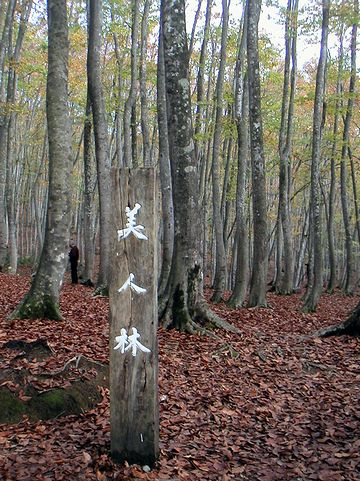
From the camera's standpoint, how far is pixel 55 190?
25.6 feet

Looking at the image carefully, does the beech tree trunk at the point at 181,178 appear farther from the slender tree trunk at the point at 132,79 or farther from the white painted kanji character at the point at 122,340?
the slender tree trunk at the point at 132,79

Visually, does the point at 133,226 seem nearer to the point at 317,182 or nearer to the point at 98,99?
the point at 98,99

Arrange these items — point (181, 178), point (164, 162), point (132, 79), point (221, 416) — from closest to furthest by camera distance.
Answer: point (221, 416) < point (181, 178) < point (164, 162) < point (132, 79)

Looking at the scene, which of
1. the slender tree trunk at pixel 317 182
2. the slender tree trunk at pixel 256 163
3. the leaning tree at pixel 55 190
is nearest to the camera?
the leaning tree at pixel 55 190

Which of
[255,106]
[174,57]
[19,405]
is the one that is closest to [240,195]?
[255,106]

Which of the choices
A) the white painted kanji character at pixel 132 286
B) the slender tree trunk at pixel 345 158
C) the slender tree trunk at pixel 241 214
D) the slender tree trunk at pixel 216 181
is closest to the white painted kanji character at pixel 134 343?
the white painted kanji character at pixel 132 286

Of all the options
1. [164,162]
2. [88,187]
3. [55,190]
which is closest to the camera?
[55,190]

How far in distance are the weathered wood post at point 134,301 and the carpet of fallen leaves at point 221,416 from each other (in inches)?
18.2

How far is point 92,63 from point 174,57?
5955 mm

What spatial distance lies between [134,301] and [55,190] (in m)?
4.75

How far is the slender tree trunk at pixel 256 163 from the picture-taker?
1178 cm

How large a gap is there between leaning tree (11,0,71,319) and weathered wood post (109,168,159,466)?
172 inches

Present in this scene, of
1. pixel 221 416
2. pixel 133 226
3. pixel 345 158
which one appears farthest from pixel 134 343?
pixel 345 158

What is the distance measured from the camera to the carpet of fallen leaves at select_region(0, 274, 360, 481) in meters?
3.72
